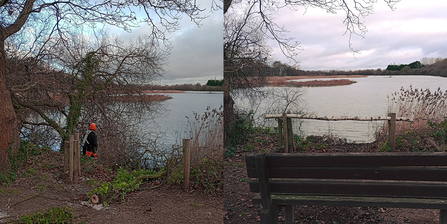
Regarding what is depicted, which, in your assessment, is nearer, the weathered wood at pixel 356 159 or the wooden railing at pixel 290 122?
the weathered wood at pixel 356 159

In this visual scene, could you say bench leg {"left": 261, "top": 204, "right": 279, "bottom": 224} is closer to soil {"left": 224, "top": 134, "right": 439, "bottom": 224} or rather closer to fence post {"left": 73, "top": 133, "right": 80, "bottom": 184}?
soil {"left": 224, "top": 134, "right": 439, "bottom": 224}

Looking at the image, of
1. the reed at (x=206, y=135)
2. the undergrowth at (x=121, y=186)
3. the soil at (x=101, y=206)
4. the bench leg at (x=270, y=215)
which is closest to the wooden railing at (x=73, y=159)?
the soil at (x=101, y=206)

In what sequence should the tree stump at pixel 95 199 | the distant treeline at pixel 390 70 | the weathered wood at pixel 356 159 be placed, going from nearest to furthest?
the weathered wood at pixel 356 159, the tree stump at pixel 95 199, the distant treeline at pixel 390 70

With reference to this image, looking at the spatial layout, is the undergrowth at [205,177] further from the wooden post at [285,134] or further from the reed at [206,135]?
the wooden post at [285,134]

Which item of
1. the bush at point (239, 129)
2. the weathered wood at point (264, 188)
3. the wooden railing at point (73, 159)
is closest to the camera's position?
the weathered wood at point (264, 188)

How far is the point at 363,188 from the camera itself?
230cm

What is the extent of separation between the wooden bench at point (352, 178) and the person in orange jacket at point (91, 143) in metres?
5.70

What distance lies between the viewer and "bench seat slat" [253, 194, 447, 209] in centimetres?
223

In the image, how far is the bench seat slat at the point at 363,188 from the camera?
7.24ft

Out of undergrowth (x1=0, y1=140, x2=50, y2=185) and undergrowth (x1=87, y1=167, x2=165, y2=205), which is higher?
undergrowth (x1=0, y1=140, x2=50, y2=185)

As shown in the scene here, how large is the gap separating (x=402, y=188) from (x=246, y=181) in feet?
9.29

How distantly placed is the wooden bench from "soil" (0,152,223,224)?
6.26ft

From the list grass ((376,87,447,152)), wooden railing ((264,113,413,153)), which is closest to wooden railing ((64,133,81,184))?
wooden railing ((264,113,413,153))

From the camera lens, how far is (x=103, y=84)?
26.8 feet
